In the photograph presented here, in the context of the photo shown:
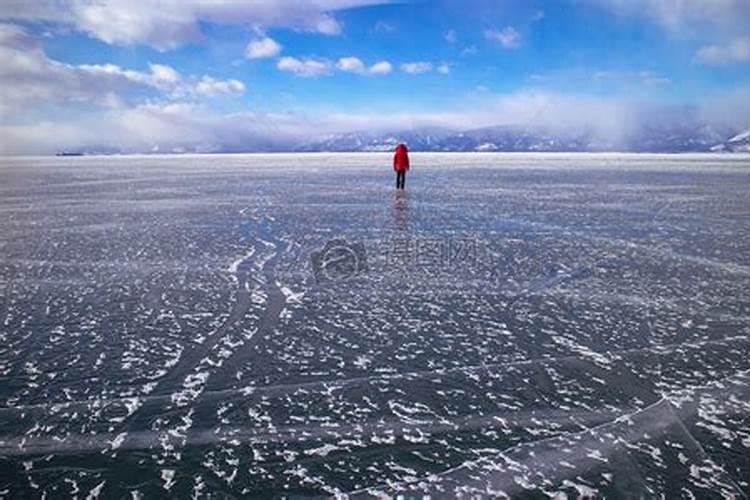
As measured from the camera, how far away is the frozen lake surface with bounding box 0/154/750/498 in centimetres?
341

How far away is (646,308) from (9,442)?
6.68 m

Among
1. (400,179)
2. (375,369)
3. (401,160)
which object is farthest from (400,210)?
(375,369)

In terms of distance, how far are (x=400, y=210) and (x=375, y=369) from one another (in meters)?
12.1

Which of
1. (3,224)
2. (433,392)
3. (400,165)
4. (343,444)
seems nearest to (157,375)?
(343,444)

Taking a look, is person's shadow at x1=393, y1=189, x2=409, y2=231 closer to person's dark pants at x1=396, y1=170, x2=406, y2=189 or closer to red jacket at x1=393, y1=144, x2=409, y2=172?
person's dark pants at x1=396, y1=170, x2=406, y2=189

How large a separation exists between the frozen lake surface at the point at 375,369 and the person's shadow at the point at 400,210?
10.2 feet

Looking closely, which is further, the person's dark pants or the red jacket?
the person's dark pants

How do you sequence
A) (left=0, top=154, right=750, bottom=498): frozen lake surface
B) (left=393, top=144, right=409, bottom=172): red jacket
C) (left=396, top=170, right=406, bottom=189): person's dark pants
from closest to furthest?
(left=0, top=154, right=750, bottom=498): frozen lake surface, (left=393, top=144, right=409, bottom=172): red jacket, (left=396, top=170, right=406, bottom=189): person's dark pants

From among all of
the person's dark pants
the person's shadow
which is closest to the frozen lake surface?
the person's shadow

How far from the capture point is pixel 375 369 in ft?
16.2

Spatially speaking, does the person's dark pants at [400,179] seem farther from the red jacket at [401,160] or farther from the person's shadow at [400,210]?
the person's shadow at [400,210]

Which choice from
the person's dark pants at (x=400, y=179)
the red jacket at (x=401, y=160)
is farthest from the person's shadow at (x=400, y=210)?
the red jacket at (x=401, y=160)

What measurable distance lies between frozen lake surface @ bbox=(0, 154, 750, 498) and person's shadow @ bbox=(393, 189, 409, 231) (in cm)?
311

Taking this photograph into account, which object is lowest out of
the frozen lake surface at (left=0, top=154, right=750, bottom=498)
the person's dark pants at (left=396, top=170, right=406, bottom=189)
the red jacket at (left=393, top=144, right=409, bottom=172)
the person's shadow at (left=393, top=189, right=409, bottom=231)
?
the frozen lake surface at (left=0, top=154, right=750, bottom=498)
